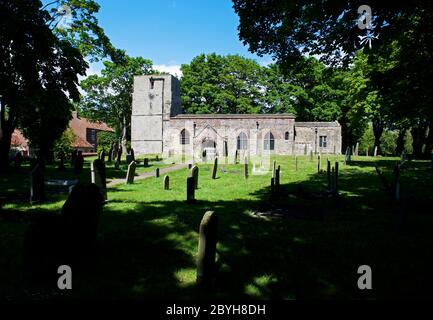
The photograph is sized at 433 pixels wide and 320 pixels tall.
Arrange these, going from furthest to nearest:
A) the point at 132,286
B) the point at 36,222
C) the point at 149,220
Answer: the point at 149,220 → the point at 36,222 → the point at 132,286

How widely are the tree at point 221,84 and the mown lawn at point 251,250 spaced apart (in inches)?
1828

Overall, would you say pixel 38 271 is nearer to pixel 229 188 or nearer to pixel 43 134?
pixel 229 188

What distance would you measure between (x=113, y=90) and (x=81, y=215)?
4774cm

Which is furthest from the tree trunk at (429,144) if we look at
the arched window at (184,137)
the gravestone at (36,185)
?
the gravestone at (36,185)

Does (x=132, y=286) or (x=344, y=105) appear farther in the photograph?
(x=344, y=105)

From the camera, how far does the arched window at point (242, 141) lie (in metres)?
42.6

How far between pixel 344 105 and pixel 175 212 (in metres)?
46.2

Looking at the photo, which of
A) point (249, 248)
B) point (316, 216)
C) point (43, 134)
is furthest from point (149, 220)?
point (43, 134)

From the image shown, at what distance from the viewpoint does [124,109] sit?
52812mm

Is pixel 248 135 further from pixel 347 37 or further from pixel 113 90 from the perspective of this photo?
pixel 347 37

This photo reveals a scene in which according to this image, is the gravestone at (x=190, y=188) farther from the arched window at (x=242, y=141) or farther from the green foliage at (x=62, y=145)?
the arched window at (x=242, y=141)

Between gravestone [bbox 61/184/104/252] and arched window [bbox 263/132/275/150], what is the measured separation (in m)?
37.2

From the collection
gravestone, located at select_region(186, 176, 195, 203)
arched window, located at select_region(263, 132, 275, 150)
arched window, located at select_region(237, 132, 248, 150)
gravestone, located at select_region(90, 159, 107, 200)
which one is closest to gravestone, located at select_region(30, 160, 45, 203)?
gravestone, located at select_region(90, 159, 107, 200)

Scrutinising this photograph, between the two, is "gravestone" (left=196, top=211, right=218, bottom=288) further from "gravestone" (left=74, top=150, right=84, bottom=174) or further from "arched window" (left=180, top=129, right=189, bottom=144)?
"arched window" (left=180, top=129, right=189, bottom=144)
